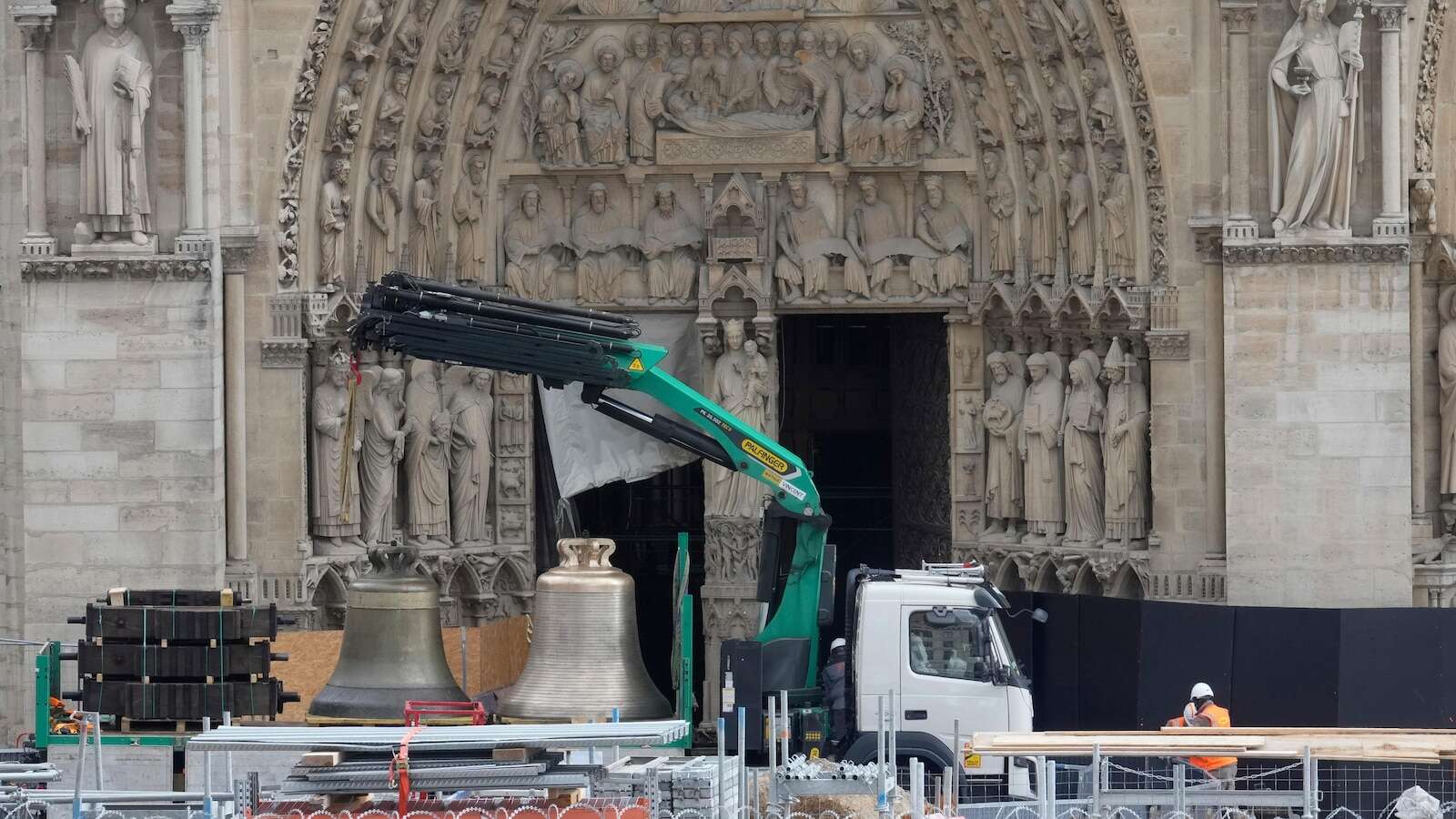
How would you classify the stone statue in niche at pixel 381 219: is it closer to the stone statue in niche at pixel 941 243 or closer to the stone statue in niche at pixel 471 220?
the stone statue in niche at pixel 471 220

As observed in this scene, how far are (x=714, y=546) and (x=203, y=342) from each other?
5382mm

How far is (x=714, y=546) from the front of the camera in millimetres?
27562

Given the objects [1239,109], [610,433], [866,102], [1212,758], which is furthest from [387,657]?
[1239,109]

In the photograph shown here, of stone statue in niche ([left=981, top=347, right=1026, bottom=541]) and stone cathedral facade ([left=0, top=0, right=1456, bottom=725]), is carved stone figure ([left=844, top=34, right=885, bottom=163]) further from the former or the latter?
stone statue in niche ([left=981, top=347, right=1026, bottom=541])

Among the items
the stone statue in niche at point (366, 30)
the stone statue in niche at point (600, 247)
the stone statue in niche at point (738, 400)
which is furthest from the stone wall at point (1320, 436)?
the stone statue in niche at point (366, 30)

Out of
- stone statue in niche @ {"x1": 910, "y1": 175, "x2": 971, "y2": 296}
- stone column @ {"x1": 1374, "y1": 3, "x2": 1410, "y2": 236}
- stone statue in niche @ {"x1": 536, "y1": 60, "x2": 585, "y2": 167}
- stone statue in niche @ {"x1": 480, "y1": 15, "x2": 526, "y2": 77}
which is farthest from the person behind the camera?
stone statue in niche @ {"x1": 910, "y1": 175, "x2": 971, "y2": 296}

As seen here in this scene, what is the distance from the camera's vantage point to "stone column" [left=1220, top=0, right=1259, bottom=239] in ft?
81.6

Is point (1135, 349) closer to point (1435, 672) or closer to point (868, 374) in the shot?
point (1435, 672)

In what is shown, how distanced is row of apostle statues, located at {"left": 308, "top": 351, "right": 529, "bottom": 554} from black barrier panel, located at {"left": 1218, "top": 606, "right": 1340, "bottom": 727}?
6.93 meters

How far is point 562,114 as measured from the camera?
27.1m

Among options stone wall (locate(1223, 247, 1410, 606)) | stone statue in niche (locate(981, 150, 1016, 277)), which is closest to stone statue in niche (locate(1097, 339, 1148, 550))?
stone wall (locate(1223, 247, 1410, 606))

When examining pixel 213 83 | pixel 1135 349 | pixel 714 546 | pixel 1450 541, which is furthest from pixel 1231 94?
pixel 213 83

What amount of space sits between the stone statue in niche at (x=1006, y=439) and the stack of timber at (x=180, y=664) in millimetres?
8115

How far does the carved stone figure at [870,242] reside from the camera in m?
27.3
